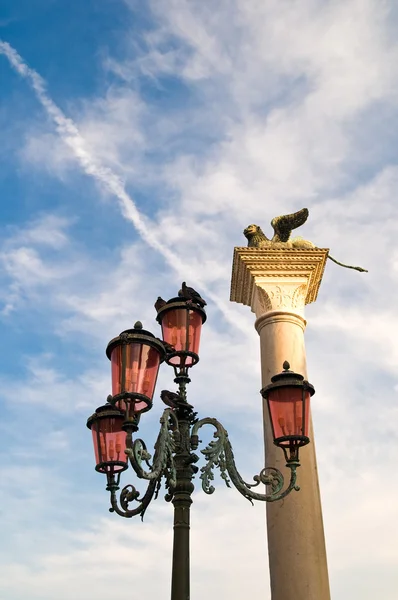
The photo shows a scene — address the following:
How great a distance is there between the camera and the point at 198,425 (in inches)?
229

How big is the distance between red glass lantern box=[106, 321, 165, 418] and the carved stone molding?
464 cm

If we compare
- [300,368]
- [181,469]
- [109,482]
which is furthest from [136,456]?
[300,368]

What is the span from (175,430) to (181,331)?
40.3 inches

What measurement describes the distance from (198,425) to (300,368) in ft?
12.2

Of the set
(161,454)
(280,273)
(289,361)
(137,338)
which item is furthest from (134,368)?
(280,273)

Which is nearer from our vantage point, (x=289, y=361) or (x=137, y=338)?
(x=137, y=338)

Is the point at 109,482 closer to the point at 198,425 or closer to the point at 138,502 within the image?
the point at 138,502

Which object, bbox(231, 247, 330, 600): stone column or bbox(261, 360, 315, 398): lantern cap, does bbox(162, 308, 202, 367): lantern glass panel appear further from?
bbox(231, 247, 330, 600): stone column

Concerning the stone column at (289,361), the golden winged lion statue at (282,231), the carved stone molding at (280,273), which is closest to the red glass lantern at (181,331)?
the stone column at (289,361)

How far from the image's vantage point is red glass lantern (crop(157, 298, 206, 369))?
6266mm

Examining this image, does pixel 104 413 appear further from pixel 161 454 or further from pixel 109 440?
pixel 161 454

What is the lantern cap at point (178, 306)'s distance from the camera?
20.8 feet

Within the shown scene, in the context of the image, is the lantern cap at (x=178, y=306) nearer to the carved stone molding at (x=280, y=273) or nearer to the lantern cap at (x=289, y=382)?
the lantern cap at (x=289, y=382)

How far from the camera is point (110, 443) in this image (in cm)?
615
